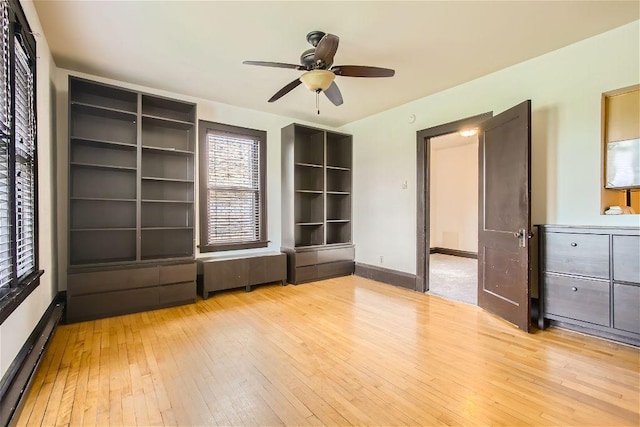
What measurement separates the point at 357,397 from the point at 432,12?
287 cm

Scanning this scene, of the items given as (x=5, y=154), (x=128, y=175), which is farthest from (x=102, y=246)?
(x=5, y=154)

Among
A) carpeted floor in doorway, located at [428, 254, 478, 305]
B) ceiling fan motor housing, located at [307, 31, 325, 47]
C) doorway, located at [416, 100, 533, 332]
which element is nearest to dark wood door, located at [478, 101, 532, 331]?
doorway, located at [416, 100, 533, 332]

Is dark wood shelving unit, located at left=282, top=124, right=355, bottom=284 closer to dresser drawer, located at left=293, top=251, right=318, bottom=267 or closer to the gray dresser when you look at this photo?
dresser drawer, located at left=293, top=251, right=318, bottom=267

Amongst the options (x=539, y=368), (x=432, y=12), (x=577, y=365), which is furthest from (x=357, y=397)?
(x=432, y=12)

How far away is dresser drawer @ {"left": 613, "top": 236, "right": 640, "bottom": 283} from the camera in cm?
242

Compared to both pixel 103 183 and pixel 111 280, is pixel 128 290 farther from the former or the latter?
pixel 103 183

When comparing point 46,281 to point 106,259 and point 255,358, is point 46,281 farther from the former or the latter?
point 255,358

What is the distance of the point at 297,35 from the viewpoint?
8.88 feet

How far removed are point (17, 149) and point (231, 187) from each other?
261cm

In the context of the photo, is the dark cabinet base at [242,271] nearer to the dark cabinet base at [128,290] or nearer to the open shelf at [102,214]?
the dark cabinet base at [128,290]

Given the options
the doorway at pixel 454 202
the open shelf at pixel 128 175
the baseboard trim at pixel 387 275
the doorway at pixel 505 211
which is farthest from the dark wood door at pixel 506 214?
the open shelf at pixel 128 175

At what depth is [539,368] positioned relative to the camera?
2.21 metres

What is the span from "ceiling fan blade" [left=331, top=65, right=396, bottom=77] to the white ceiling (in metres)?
0.29

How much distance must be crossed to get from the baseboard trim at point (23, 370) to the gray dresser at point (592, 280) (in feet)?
13.1
